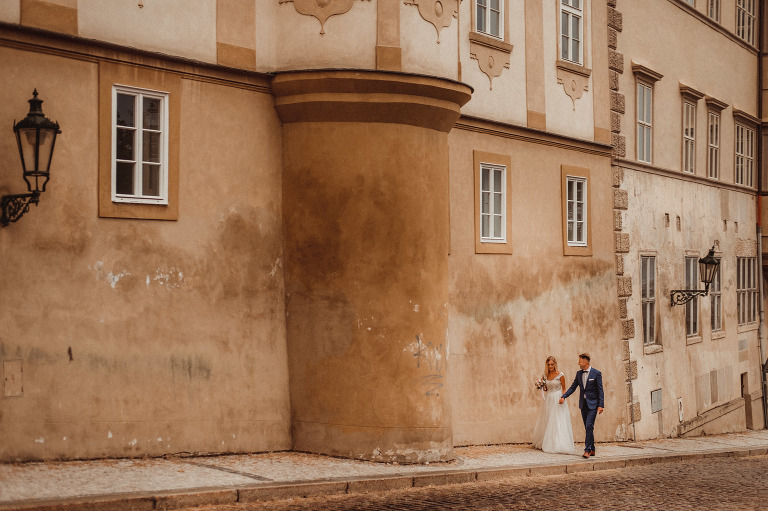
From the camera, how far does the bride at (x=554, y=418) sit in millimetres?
16734

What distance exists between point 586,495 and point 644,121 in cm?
1212

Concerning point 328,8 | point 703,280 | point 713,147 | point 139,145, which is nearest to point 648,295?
point 703,280

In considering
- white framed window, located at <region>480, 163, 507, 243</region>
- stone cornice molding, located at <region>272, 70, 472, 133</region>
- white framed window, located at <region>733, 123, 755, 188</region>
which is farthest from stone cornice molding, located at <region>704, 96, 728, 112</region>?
stone cornice molding, located at <region>272, 70, 472, 133</region>

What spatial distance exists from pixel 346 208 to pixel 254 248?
4.34 ft

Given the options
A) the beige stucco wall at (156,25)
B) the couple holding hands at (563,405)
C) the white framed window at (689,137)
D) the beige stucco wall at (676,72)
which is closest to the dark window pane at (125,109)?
the beige stucco wall at (156,25)

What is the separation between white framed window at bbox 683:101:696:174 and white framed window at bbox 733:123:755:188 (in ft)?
10.7

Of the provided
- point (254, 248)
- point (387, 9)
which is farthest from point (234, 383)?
point (387, 9)

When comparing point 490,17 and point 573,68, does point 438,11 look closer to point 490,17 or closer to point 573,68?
point 490,17

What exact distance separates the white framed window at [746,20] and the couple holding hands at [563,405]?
15706mm

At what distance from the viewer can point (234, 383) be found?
13.4m

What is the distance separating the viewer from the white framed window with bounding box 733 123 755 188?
28562mm

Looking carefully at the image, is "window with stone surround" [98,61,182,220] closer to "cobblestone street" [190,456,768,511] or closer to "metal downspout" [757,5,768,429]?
"cobblestone street" [190,456,768,511]

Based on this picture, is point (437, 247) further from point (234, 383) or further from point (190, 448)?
point (190, 448)

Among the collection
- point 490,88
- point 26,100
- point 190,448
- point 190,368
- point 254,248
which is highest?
point 490,88
